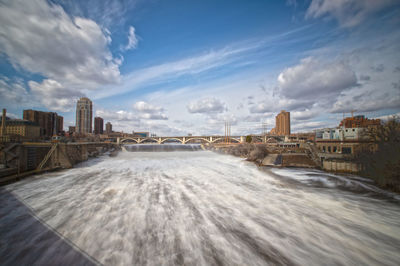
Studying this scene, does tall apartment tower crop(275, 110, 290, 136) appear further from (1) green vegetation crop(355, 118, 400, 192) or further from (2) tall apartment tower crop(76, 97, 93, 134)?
(2) tall apartment tower crop(76, 97, 93, 134)

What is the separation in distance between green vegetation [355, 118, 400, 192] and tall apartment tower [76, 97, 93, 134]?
204 meters

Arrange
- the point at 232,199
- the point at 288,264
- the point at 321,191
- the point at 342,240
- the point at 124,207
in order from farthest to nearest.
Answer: the point at 321,191 → the point at 232,199 → the point at 124,207 → the point at 342,240 → the point at 288,264

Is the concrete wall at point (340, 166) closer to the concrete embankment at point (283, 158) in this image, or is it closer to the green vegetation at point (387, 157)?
the concrete embankment at point (283, 158)

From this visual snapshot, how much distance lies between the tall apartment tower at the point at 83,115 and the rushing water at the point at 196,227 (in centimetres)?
18972

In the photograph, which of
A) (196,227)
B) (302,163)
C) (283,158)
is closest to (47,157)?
(196,227)

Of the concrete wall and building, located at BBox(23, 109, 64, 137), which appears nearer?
the concrete wall

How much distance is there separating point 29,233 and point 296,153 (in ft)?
105

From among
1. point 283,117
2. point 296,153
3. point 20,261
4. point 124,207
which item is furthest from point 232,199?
point 283,117

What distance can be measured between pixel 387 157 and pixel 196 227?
669 inches

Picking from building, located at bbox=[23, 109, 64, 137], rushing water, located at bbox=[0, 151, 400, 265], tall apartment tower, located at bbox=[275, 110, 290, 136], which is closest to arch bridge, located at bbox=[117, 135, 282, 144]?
building, located at bbox=[23, 109, 64, 137]

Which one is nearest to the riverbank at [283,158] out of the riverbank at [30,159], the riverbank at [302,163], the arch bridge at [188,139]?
the riverbank at [302,163]

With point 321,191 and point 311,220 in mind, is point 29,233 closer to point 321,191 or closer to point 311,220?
point 311,220

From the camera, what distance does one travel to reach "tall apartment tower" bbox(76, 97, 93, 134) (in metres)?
159

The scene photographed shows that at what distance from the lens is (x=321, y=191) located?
38.0 ft
